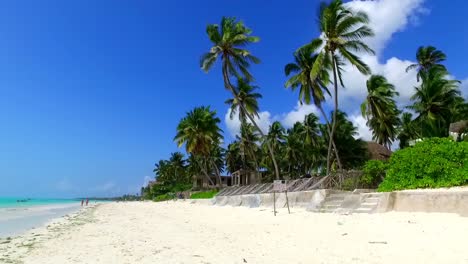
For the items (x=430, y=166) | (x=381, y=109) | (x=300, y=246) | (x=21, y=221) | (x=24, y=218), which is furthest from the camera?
(x=381, y=109)

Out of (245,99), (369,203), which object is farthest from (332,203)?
(245,99)

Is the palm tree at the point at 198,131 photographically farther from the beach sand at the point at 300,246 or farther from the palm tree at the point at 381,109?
the beach sand at the point at 300,246

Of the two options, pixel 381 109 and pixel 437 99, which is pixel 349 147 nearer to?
pixel 381 109

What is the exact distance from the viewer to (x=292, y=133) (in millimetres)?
55125

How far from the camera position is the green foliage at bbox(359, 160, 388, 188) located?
15945 millimetres

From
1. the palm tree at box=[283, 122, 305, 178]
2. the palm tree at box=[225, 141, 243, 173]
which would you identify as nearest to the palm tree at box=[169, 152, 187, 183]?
the palm tree at box=[225, 141, 243, 173]

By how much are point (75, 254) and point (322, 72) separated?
2353cm

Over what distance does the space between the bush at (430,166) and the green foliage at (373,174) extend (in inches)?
82.8

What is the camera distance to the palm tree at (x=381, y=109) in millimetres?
35688

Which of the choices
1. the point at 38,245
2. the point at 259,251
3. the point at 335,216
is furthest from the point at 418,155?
the point at 38,245

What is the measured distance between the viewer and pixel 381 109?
119 feet

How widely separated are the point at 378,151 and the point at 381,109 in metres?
7.01

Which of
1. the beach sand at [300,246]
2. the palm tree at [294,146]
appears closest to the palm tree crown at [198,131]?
the palm tree at [294,146]

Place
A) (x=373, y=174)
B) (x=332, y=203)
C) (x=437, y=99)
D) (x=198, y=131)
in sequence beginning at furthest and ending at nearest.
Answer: (x=198, y=131), (x=437, y=99), (x=373, y=174), (x=332, y=203)
